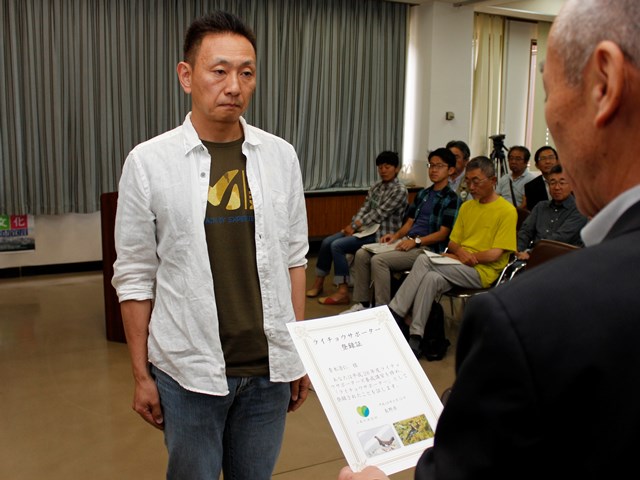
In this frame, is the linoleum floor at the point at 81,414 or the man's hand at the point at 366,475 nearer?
the man's hand at the point at 366,475

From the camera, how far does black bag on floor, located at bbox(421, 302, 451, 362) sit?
4.29m

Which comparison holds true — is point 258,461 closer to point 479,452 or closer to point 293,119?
point 479,452

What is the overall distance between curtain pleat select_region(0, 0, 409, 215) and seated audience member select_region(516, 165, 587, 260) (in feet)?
10.7

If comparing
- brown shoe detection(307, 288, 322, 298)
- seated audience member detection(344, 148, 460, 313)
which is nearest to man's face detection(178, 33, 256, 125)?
seated audience member detection(344, 148, 460, 313)

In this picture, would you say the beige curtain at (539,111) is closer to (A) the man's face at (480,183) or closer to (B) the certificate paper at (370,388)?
(A) the man's face at (480,183)

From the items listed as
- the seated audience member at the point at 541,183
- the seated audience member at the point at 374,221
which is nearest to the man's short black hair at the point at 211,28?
the seated audience member at the point at 374,221

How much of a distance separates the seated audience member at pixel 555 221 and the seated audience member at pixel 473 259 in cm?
21

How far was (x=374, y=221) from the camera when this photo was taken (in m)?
5.50

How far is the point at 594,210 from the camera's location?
0.71 meters

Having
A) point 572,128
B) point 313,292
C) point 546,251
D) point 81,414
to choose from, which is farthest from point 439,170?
point 572,128

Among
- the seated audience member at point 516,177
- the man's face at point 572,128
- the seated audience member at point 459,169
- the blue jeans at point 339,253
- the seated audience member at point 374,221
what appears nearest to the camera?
the man's face at point 572,128

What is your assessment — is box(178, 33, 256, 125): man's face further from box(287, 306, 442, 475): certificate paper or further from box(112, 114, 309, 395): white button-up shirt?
box(287, 306, 442, 475): certificate paper

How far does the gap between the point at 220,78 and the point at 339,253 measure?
4.14 meters

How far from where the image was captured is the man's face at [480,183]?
4344mm
